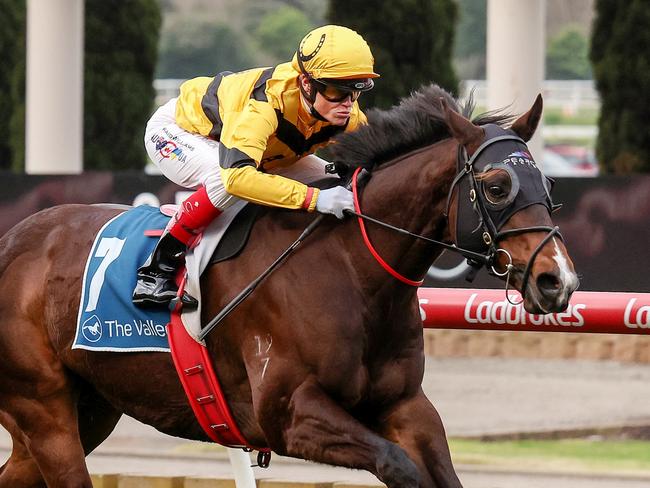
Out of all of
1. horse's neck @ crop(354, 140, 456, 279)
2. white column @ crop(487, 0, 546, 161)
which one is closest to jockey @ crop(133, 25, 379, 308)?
Result: horse's neck @ crop(354, 140, 456, 279)

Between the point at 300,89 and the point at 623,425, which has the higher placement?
the point at 300,89

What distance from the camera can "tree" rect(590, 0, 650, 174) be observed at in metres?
11.9

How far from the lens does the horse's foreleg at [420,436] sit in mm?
4223

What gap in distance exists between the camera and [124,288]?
186 inches

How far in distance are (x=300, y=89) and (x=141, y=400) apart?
1201mm

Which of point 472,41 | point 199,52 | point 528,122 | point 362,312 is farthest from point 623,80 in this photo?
point 199,52

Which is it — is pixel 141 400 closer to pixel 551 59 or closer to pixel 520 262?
pixel 520 262

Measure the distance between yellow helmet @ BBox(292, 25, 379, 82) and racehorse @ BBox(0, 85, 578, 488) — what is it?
183 millimetres

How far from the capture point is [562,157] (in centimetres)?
3131

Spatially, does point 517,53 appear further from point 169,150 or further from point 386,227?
point 386,227

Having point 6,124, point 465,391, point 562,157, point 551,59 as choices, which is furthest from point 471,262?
point 551,59

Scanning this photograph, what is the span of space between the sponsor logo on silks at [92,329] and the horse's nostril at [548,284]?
5.46 ft

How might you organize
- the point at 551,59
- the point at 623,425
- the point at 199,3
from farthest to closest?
the point at 199,3 → the point at 551,59 → the point at 623,425

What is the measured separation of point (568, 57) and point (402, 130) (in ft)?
151
